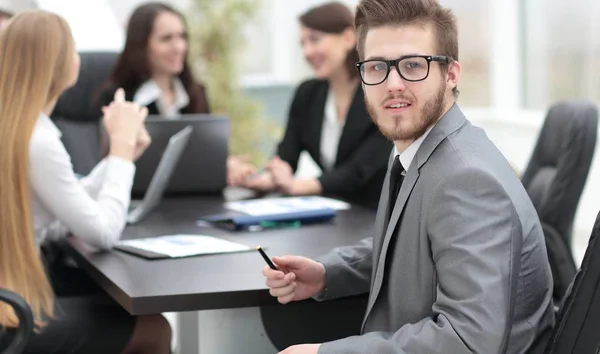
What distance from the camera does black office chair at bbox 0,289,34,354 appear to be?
5.51 ft

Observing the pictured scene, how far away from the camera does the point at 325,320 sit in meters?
1.88

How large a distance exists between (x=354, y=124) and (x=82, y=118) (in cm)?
115

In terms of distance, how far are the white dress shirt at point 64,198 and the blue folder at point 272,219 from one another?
0.32m

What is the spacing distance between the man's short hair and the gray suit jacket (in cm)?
11

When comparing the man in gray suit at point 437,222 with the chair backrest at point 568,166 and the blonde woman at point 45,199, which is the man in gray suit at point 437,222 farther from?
→ the chair backrest at point 568,166

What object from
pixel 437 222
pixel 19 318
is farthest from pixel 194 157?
pixel 437 222

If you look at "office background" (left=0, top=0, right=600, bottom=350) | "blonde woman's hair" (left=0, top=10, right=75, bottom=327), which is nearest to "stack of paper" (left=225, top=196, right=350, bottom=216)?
"blonde woman's hair" (left=0, top=10, right=75, bottom=327)

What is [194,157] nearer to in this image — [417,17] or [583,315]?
[417,17]

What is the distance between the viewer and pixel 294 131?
3441mm

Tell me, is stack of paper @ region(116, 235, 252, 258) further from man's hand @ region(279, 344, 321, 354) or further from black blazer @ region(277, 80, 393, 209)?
black blazer @ region(277, 80, 393, 209)

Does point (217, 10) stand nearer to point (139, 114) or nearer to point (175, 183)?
point (175, 183)

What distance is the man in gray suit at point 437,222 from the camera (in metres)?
1.23

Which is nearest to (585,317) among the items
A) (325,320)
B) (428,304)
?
(428,304)

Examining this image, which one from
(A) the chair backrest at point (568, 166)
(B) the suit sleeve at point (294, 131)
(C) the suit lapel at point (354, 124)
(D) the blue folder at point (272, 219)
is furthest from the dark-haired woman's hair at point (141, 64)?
(A) the chair backrest at point (568, 166)
